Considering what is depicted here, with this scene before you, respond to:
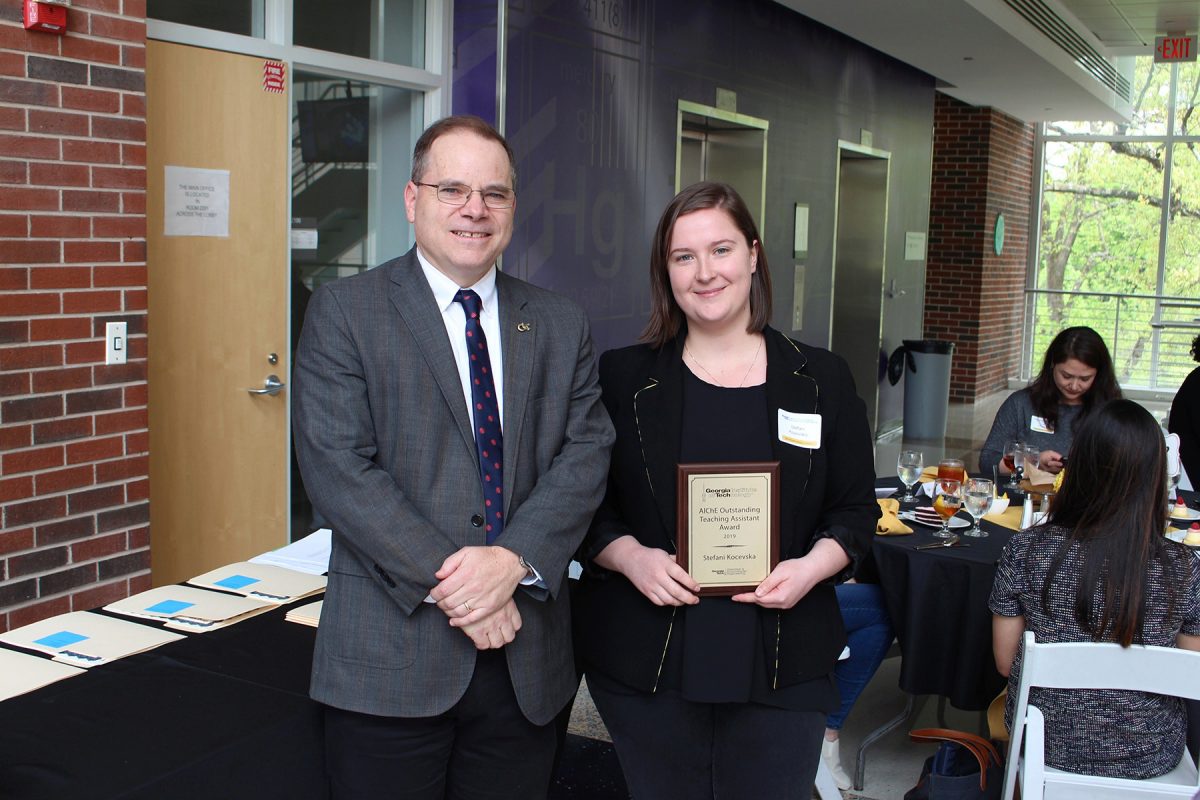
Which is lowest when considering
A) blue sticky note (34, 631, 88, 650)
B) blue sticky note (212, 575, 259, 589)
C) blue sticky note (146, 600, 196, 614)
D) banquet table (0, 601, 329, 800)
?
banquet table (0, 601, 329, 800)

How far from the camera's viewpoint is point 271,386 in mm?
4031

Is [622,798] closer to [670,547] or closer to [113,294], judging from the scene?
[670,547]

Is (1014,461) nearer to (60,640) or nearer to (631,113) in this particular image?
(631,113)

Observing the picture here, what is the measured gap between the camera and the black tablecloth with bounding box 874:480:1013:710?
10.0ft

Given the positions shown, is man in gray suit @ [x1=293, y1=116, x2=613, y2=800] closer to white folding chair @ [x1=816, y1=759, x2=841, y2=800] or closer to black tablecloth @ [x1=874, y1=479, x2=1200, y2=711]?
white folding chair @ [x1=816, y1=759, x2=841, y2=800]

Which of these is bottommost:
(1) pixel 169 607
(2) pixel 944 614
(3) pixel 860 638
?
(3) pixel 860 638

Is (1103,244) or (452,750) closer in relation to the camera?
(452,750)

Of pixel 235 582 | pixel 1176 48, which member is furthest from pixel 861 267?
pixel 235 582

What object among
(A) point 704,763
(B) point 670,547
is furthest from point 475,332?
(A) point 704,763

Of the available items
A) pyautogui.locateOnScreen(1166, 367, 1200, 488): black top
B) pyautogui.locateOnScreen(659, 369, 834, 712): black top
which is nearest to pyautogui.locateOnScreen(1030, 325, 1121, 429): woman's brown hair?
pyautogui.locateOnScreen(1166, 367, 1200, 488): black top

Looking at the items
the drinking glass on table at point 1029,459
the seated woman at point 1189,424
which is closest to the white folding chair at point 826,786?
the drinking glass on table at point 1029,459

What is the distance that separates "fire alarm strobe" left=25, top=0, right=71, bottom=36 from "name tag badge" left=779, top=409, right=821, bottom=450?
91.8 inches

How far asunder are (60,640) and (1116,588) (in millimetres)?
2090

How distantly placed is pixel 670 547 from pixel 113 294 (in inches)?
84.7
